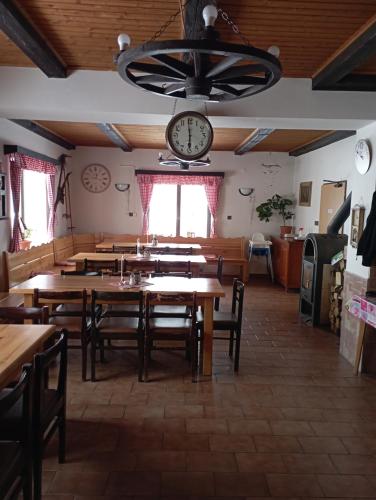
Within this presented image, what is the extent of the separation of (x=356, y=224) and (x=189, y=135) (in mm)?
1859

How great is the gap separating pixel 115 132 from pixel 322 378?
462 cm

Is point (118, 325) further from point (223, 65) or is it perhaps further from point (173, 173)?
point (173, 173)

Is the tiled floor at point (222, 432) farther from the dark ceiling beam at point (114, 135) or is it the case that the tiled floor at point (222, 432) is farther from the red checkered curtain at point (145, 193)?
the red checkered curtain at point (145, 193)

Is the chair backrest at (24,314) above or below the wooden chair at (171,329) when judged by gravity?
above

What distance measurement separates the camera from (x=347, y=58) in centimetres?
292

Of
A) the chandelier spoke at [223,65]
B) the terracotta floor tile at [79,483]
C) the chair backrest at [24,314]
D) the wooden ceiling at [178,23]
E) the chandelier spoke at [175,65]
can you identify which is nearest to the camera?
the chandelier spoke at [223,65]

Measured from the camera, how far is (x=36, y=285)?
372 centimetres

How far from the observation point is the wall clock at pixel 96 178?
8.43m

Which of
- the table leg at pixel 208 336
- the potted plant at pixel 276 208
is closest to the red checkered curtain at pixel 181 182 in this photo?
the potted plant at pixel 276 208

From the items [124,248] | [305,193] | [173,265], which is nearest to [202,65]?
[173,265]

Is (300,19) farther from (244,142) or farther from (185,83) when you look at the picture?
(244,142)

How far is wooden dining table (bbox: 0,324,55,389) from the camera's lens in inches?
78.1

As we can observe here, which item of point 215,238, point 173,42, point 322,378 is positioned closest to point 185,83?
A: point 173,42

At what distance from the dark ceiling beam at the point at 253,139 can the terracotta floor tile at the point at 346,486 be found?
14.7 ft
